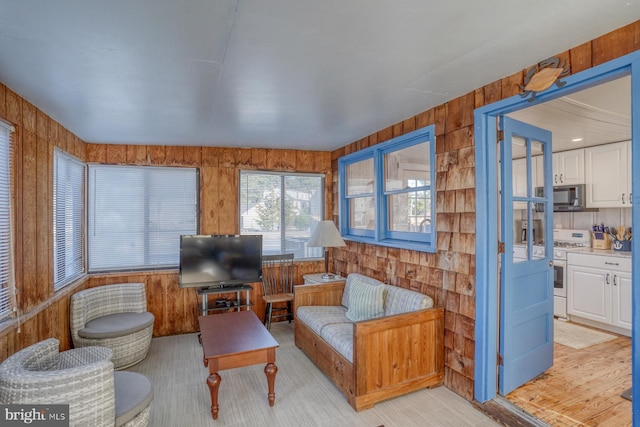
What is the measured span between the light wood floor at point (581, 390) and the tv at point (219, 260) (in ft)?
9.41

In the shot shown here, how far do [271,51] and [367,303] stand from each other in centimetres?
232

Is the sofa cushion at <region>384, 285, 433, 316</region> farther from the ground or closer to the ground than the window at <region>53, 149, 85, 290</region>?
closer to the ground

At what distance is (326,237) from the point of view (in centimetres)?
389

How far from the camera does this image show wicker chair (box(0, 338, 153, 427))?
158 centimetres

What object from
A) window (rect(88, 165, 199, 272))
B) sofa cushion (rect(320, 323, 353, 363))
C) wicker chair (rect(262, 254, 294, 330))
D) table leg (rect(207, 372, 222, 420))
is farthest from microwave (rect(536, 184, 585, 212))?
window (rect(88, 165, 199, 272))

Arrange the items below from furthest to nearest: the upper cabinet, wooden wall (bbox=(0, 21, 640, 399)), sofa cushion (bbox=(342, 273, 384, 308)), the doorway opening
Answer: the upper cabinet → sofa cushion (bbox=(342, 273, 384, 308)) → the doorway opening → wooden wall (bbox=(0, 21, 640, 399))

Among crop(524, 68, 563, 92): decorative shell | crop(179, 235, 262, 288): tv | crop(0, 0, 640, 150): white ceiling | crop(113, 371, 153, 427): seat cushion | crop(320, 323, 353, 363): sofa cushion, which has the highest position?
crop(0, 0, 640, 150): white ceiling

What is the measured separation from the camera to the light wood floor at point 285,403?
2344 millimetres

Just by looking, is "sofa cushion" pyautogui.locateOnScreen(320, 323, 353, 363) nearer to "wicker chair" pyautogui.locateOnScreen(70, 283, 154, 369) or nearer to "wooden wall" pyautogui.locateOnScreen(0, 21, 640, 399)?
"wooden wall" pyautogui.locateOnScreen(0, 21, 640, 399)

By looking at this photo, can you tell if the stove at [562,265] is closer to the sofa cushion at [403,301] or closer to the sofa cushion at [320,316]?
the sofa cushion at [403,301]

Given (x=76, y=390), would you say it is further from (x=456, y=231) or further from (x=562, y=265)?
(x=562, y=265)

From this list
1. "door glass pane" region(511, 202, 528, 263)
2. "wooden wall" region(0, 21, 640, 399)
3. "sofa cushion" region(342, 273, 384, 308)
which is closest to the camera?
"wooden wall" region(0, 21, 640, 399)

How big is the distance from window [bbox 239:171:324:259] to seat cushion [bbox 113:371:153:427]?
7.98ft

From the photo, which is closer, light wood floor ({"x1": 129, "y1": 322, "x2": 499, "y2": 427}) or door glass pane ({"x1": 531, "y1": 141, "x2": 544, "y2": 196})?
light wood floor ({"x1": 129, "y1": 322, "x2": 499, "y2": 427})
